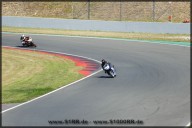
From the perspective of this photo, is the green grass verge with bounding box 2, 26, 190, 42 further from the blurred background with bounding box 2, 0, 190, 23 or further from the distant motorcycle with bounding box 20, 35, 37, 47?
the distant motorcycle with bounding box 20, 35, 37, 47

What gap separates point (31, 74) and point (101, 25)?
66.2 feet

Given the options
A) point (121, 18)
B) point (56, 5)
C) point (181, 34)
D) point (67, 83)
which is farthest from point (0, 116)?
point (56, 5)

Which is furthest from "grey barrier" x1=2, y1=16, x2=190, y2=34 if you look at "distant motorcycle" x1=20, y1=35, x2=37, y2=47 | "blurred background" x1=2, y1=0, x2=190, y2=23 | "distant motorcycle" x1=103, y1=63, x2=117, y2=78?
"distant motorcycle" x1=103, y1=63, x2=117, y2=78

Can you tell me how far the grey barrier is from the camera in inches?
1500

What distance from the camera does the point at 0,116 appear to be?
1289 centimetres

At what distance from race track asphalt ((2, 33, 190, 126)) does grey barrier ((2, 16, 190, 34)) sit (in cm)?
1185

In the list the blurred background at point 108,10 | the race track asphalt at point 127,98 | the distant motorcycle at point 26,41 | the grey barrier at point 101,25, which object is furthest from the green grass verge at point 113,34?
the race track asphalt at point 127,98

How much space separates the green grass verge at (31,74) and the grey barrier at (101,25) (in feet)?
40.9

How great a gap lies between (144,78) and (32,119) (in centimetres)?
741

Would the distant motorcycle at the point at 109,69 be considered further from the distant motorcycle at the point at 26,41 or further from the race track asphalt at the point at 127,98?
the distant motorcycle at the point at 26,41

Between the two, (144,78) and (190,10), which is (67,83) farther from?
(190,10)

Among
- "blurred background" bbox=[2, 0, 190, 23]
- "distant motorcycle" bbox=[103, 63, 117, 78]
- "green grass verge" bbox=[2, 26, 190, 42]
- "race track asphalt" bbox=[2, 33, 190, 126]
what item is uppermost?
"blurred background" bbox=[2, 0, 190, 23]

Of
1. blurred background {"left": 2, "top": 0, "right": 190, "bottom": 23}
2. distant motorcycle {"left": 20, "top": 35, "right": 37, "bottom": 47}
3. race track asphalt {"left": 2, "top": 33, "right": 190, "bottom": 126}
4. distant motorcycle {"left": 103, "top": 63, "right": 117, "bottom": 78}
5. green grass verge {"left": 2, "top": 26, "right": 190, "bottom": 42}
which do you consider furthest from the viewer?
blurred background {"left": 2, "top": 0, "right": 190, "bottom": 23}

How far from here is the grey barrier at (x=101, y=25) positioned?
38.1 metres
